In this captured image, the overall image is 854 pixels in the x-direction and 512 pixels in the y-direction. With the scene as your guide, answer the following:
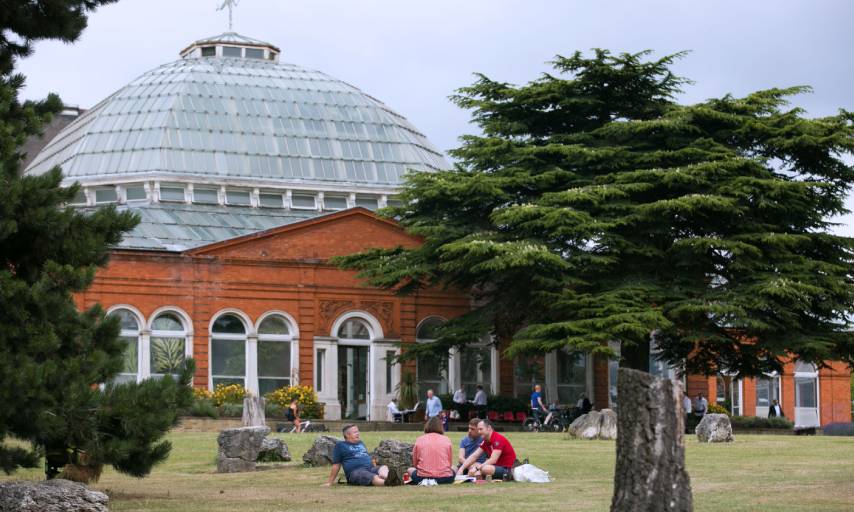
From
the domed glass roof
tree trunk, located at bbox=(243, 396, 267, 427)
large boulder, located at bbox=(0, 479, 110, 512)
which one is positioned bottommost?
large boulder, located at bbox=(0, 479, 110, 512)

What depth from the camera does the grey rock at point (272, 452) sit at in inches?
1116

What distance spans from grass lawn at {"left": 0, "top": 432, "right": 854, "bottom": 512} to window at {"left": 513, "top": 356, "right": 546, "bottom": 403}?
2104 cm

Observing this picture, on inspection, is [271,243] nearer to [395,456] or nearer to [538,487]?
[395,456]

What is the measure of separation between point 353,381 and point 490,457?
28.4 m

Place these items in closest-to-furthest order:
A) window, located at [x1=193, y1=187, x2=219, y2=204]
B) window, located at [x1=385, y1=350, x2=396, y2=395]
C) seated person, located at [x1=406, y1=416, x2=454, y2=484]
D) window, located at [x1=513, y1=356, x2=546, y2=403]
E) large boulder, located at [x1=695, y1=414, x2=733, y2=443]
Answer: seated person, located at [x1=406, y1=416, x2=454, y2=484]
large boulder, located at [x1=695, y1=414, x2=733, y2=443]
window, located at [x1=385, y1=350, x2=396, y2=395]
window, located at [x1=513, y1=356, x2=546, y2=403]
window, located at [x1=193, y1=187, x2=219, y2=204]

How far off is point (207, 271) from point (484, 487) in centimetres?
2797

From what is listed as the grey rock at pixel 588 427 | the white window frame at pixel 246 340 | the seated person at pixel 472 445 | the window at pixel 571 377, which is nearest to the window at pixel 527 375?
the window at pixel 571 377

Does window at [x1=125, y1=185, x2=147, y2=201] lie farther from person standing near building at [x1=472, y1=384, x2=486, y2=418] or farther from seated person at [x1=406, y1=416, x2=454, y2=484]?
seated person at [x1=406, y1=416, x2=454, y2=484]

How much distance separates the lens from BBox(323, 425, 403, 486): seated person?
22.9m

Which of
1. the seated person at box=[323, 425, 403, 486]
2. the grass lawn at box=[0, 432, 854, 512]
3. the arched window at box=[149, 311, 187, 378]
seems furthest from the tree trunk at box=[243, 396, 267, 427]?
the seated person at box=[323, 425, 403, 486]

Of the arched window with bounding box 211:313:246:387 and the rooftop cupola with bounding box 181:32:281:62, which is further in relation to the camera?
the rooftop cupola with bounding box 181:32:281:62

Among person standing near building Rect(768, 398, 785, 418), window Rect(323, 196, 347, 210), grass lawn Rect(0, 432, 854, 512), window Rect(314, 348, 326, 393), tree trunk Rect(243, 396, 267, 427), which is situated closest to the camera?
grass lawn Rect(0, 432, 854, 512)

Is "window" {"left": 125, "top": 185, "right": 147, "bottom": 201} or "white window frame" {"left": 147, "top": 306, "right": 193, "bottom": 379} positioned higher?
"window" {"left": 125, "top": 185, "right": 147, "bottom": 201}

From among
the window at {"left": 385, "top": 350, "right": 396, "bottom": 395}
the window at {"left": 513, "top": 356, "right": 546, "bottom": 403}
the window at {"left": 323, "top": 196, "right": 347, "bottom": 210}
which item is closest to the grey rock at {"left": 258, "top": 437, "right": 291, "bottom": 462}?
the window at {"left": 385, "top": 350, "right": 396, "bottom": 395}
